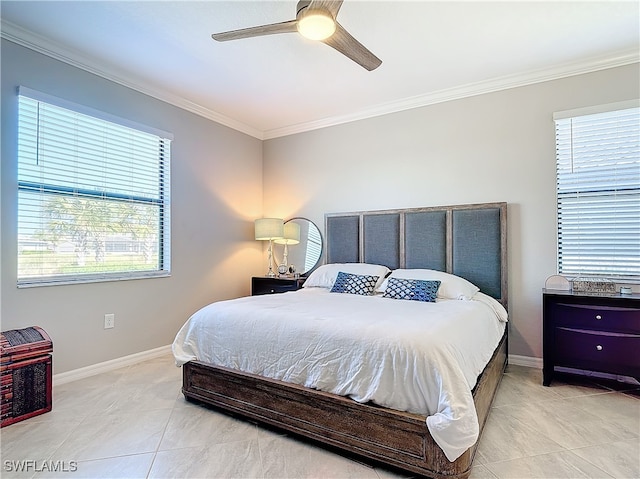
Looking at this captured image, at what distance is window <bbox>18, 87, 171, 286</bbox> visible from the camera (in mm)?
2691

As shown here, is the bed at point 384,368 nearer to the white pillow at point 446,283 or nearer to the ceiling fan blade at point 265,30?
the white pillow at point 446,283

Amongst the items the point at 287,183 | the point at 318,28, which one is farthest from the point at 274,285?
the point at 318,28

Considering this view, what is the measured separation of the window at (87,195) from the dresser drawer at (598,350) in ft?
12.0

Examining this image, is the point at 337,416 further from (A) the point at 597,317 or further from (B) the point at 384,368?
(A) the point at 597,317

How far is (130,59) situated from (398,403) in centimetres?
329

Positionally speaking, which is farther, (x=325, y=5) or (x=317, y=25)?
(x=317, y=25)

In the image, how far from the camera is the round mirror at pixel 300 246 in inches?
176

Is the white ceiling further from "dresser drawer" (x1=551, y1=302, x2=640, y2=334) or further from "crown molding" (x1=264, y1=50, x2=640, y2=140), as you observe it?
"dresser drawer" (x1=551, y1=302, x2=640, y2=334)

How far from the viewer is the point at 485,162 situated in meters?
3.47

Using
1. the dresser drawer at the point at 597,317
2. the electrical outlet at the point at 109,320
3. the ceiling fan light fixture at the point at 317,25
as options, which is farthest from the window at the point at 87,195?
the dresser drawer at the point at 597,317

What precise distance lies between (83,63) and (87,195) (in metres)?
1.10

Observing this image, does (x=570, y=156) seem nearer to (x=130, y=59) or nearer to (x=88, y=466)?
(x=130, y=59)

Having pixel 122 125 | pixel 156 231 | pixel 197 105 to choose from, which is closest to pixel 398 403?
pixel 156 231

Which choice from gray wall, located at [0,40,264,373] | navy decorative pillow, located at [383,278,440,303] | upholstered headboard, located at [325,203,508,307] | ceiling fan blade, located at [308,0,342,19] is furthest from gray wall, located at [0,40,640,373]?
ceiling fan blade, located at [308,0,342,19]
